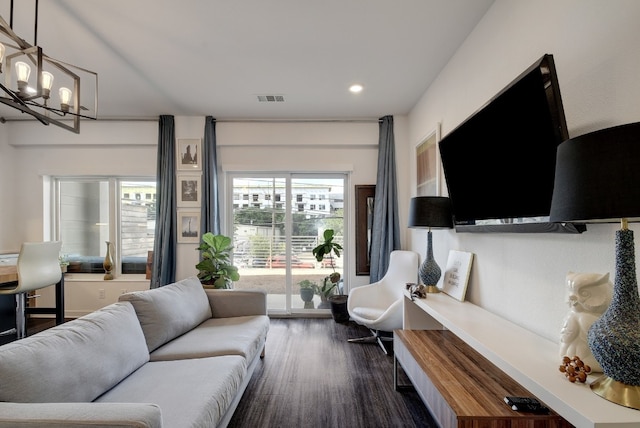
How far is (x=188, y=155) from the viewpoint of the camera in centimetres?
390

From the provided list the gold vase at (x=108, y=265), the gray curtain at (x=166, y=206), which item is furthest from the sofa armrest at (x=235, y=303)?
the gold vase at (x=108, y=265)

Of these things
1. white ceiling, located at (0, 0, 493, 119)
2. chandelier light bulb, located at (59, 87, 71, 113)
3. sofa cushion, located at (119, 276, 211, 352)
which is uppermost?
white ceiling, located at (0, 0, 493, 119)

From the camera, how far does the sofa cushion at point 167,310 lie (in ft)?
6.59

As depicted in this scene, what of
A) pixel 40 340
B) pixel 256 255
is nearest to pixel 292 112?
pixel 256 255

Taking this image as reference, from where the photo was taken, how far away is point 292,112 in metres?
3.73

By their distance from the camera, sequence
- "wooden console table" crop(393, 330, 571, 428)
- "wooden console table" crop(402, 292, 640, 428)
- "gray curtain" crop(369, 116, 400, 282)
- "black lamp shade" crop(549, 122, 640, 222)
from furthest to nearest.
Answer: "gray curtain" crop(369, 116, 400, 282), "wooden console table" crop(393, 330, 571, 428), "wooden console table" crop(402, 292, 640, 428), "black lamp shade" crop(549, 122, 640, 222)

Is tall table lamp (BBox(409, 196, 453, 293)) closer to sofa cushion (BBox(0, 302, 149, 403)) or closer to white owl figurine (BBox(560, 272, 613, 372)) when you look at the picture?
white owl figurine (BBox(560, 272, 613, 372))

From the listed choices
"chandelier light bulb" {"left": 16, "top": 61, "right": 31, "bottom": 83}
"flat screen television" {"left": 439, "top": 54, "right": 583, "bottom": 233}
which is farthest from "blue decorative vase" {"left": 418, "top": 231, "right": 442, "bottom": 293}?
"chandelier light bulb" {"left": 16, "top": 61, "right": 31, "bottom": 83}

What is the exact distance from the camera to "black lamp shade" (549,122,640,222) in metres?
0.68

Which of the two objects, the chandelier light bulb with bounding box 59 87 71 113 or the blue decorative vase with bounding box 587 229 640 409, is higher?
the chandelier light bulb with bounding box 59 87 71 113

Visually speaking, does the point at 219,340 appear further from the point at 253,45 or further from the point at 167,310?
the point at 253,45

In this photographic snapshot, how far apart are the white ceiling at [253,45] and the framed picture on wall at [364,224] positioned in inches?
46.0

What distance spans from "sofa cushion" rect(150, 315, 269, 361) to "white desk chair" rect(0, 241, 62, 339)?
6.41ft

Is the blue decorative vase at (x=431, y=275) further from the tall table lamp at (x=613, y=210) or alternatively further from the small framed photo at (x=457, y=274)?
the tall table lamp at (x=613, y=210)
